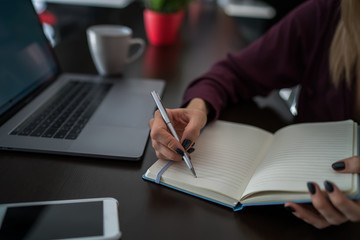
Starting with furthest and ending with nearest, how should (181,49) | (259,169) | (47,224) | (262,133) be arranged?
(181,49) → (262,133) → (259,169) → (47,224)

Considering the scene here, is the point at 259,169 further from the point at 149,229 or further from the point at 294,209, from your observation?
the point at 149,229

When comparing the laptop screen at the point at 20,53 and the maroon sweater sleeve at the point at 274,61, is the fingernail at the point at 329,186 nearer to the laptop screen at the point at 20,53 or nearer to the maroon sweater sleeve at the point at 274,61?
the maroon sweater sleeve at the point at 274,61

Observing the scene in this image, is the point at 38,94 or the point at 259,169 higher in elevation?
the point at 38,94

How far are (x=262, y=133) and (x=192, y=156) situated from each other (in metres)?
0.18

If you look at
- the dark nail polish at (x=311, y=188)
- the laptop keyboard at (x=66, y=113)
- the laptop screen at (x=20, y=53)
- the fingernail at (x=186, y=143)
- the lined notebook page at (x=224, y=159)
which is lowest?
the lined notebook page at (x=224, y=159)

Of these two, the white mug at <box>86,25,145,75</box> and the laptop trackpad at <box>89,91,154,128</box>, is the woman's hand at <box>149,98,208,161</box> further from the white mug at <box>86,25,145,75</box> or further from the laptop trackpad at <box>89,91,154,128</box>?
the white mug at <box>86,25,145,75</box>

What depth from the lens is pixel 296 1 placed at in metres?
1.60

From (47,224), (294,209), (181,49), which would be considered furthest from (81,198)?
(181,49)

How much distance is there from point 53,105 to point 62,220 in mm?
→ 348

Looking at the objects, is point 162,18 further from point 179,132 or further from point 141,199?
point 141,199

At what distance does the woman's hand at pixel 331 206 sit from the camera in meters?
0.41

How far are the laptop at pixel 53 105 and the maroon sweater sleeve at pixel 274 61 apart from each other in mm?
206

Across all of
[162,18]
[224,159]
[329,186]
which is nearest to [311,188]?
[329,186]

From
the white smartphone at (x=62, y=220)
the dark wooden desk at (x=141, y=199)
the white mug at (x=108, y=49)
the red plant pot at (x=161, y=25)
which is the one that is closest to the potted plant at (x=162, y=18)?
the red plant pot at (x=161, y=25)
